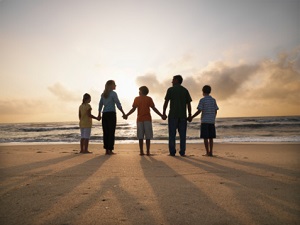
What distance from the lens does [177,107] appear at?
696 centimetres

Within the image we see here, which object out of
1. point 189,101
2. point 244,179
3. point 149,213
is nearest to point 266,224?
point 149,213

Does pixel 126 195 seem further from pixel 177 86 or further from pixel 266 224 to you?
pixel 177 86

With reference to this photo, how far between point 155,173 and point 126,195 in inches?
52.5

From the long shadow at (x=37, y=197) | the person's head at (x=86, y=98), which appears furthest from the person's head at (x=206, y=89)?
the long shadow at (x=37, y=197)

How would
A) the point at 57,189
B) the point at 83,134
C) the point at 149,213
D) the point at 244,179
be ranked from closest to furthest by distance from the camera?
the point at 149,213, the point at 57,189, the point at 244,179, the point at 83,134

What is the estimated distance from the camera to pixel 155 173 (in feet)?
13.1

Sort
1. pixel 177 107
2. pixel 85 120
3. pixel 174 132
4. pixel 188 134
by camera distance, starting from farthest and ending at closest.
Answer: pixel 188 134 → pixel 85 120 → pixel 177 107 → pixel 174 132

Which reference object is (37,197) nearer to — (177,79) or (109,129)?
(109,129)

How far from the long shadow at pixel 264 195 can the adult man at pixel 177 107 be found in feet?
9.74

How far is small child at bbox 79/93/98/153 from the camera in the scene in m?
7.74

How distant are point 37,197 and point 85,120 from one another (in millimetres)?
5242

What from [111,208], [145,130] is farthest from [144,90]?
[111,208]

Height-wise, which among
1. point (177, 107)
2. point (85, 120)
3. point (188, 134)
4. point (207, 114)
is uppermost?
point (177, 107)

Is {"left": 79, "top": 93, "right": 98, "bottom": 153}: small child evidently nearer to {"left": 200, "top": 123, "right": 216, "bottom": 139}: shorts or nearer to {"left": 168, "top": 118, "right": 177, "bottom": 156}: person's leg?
{"left": 168, "top": 118, "right": 177, "bottom": 156}: person's leg
